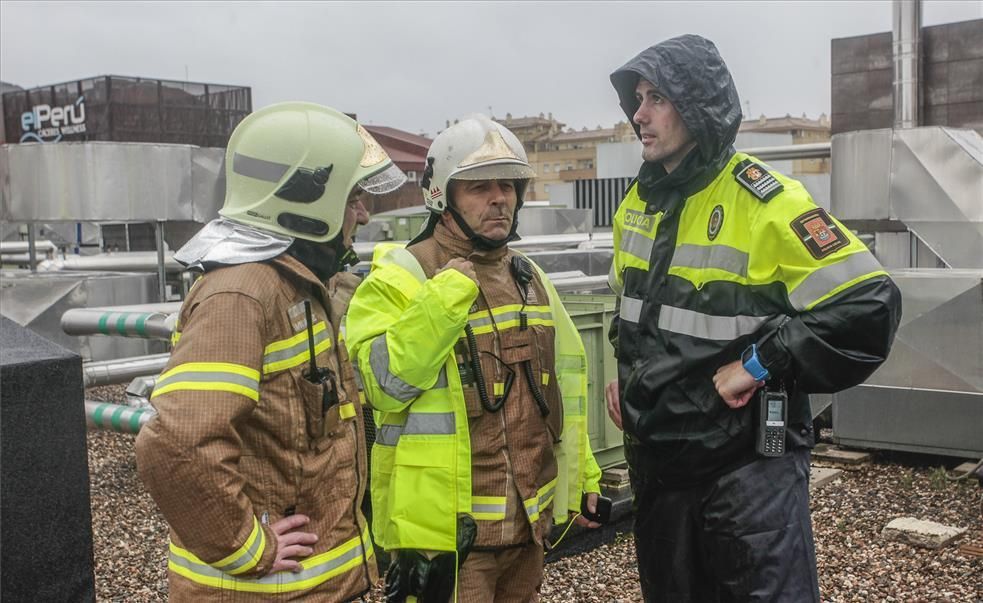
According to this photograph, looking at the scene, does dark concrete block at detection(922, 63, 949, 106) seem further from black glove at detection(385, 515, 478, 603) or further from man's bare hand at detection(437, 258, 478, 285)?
black glove at detection(385, 515, 478, 603)

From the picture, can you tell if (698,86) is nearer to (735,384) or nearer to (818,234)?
(818,234)

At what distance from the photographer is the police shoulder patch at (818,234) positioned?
9.05 feet

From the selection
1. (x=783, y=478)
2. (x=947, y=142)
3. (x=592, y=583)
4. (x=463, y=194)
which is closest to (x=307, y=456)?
(x=463, y=194)

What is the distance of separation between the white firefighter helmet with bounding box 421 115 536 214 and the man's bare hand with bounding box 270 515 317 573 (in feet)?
4.01

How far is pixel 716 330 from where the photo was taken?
287 cm

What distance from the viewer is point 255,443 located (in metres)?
2.26

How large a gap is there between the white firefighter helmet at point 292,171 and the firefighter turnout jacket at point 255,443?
13cm

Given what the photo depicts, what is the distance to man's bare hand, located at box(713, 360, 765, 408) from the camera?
108 inches

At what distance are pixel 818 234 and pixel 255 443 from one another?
156cm

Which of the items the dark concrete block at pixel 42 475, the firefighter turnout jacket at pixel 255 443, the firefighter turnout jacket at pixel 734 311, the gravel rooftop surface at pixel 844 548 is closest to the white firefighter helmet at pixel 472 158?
the firefighter turnout jacket at pixel 734 311

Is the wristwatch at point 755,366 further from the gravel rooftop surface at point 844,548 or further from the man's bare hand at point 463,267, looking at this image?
the gravel rooftop surface at point 844,548

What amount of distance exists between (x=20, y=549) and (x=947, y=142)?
23.2 feet

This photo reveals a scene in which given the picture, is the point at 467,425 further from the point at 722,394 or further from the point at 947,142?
the point at 947,142

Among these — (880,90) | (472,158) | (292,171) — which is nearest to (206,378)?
(292,171)
